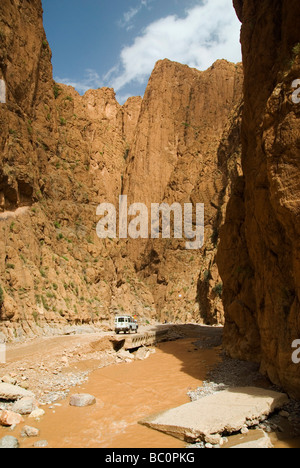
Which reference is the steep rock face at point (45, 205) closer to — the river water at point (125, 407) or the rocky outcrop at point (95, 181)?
the rocky outcrop at point (95, 181)

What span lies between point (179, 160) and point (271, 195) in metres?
54.4

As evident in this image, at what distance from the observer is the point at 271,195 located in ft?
33.2

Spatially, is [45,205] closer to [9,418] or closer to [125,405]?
[125,405]

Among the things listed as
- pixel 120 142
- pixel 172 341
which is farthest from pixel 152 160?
pixel 172 341

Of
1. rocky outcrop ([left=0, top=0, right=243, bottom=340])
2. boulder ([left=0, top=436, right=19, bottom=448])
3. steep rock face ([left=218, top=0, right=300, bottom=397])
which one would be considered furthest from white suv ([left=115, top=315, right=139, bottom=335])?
boulder ([left=0, top=436, right=19, bottom=448])

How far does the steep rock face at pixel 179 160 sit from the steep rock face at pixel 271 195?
32.2 meters

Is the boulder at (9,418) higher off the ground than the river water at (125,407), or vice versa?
the boulder at (9,418)

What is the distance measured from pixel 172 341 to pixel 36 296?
11392 mm

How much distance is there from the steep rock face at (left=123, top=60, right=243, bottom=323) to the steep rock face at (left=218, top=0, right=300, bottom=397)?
3217 centimetres

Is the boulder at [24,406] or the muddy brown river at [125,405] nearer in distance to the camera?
the muddy brown river at [125,405]

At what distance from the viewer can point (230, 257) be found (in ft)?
60.4

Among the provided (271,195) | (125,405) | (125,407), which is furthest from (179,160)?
(125,407)

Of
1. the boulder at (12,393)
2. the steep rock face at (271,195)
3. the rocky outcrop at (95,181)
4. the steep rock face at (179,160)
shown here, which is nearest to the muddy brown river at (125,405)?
the boulder at (12,393)

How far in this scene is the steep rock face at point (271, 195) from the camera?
31.6 feet
